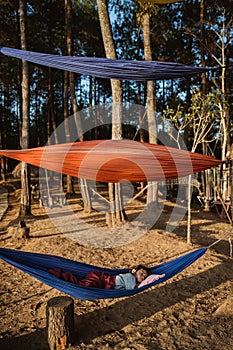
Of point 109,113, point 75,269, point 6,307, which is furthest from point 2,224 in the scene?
point 109,113

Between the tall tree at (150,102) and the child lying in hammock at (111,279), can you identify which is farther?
the tall tree at (150,102)

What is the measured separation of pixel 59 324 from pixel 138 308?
0.69 m

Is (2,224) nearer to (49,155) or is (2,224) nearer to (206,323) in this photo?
(49,155)

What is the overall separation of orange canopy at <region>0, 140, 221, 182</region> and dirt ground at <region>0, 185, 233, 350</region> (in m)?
0.99

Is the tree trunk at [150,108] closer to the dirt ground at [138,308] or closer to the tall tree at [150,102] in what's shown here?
the tall tree at [150,102]

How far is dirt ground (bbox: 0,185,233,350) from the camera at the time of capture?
6.13 ft

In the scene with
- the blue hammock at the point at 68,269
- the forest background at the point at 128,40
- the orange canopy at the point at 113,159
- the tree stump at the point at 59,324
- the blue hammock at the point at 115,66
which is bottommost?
the tree stump at the point at 59,324

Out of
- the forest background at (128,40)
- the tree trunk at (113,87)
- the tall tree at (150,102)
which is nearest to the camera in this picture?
the tree trunk at (113,87)

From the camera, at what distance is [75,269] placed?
219 cm

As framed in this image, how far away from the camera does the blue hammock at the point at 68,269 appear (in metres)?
1.79

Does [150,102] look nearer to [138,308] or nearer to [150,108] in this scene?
[150,108]

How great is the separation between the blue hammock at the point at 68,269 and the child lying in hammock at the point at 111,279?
0.12 ft

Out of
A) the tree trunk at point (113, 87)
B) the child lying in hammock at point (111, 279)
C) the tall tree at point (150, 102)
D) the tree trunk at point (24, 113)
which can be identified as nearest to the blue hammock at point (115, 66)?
the child lying in hammock at point (111, 279)

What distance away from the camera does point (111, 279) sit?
2.26 meters
